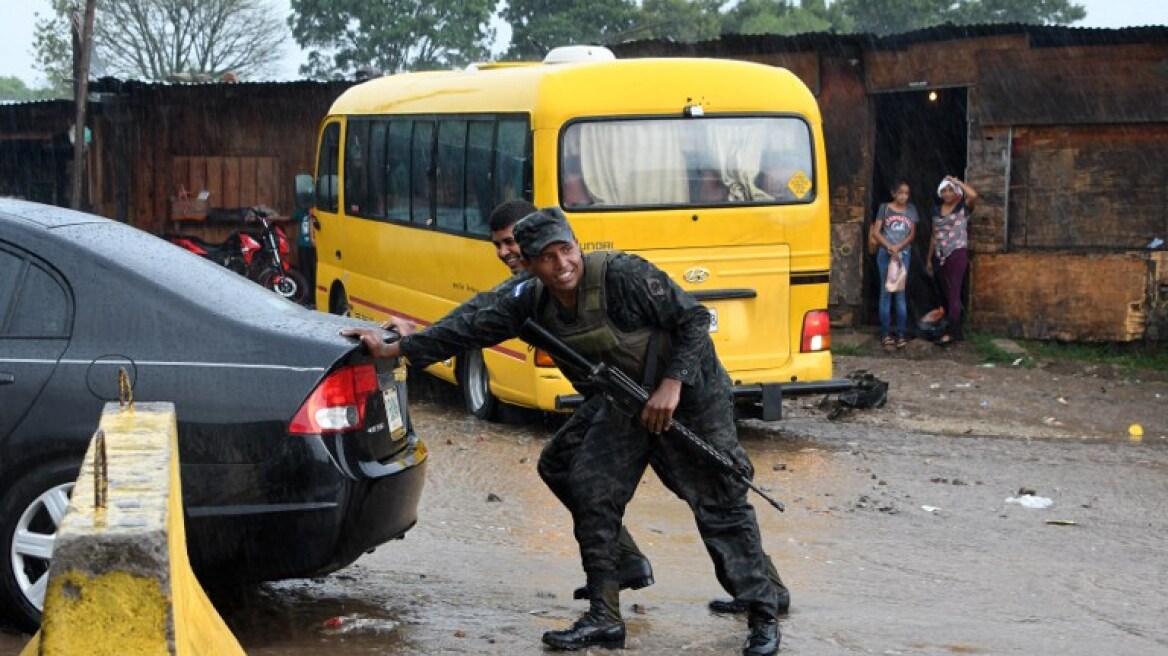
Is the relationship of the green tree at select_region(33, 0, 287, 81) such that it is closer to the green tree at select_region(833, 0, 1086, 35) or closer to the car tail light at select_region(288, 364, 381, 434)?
the green tree at select_region(833, 0, 1086, 35)

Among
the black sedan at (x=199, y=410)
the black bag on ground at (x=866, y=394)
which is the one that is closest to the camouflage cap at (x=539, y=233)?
the black sedan at (x=199, y=410)

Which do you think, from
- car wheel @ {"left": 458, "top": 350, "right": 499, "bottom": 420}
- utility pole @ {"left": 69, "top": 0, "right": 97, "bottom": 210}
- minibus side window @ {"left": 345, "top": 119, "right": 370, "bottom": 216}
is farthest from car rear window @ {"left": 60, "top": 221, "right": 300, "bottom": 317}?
utility pole @ {"left": 69, "top": 0, "right": 97, "bottom": 210}

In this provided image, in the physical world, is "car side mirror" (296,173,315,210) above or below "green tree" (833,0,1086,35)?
below

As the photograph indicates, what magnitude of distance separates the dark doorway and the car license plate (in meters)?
12.7

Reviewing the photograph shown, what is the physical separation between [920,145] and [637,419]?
544 inches

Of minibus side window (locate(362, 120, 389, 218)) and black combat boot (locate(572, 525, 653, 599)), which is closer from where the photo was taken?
black combat boot (locate(572, 525, 653, 599))

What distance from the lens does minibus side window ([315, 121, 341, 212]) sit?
14297mm

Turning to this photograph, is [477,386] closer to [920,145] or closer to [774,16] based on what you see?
[920,145]

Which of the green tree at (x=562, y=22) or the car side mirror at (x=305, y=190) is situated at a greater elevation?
the green tree at (x=562, y=22)

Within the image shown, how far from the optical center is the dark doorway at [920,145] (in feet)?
60.8

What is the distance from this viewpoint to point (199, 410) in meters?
5.48

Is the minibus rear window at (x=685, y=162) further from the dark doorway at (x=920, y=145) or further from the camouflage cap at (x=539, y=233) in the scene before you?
the dark doorway at (x=920, y=145)

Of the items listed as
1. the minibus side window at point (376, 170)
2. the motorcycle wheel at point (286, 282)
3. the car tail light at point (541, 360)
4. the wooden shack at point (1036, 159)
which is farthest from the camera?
the motorcycle wheel at point (286, 282)

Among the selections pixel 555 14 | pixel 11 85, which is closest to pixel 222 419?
pixel 555 14
